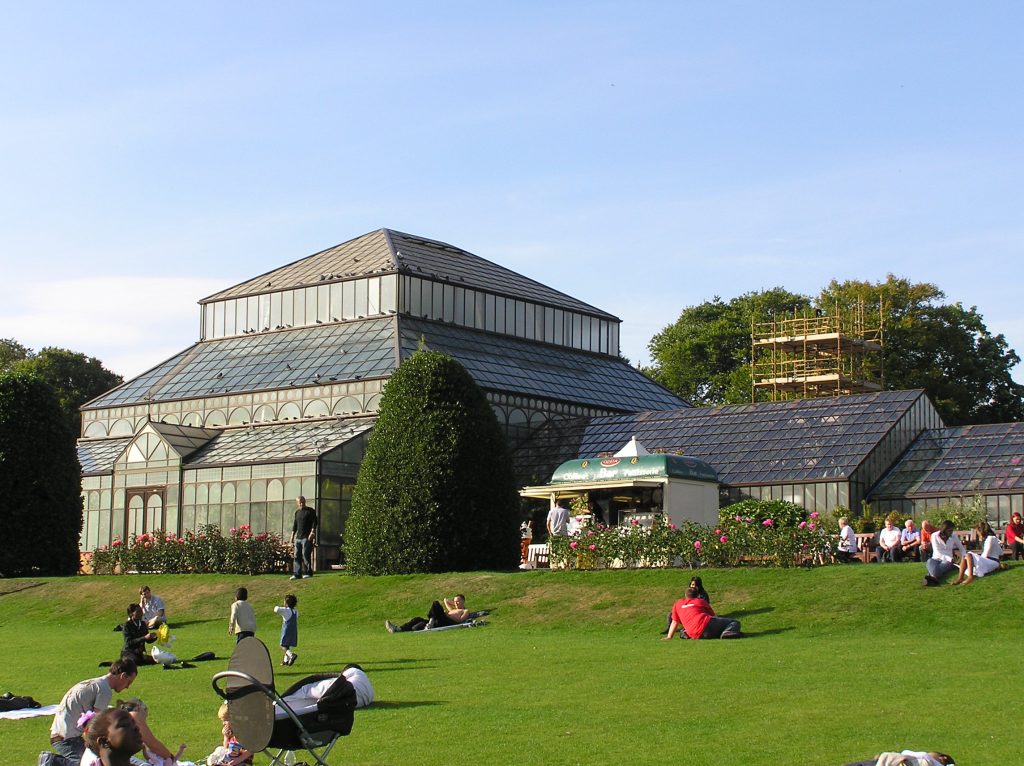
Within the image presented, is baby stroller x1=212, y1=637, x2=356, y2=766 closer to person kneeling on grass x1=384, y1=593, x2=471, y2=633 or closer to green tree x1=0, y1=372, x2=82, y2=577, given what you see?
person kneeling on grass x1=384, y1=593, x2=471, y2=633

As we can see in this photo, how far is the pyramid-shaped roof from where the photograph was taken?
5878 centimetres

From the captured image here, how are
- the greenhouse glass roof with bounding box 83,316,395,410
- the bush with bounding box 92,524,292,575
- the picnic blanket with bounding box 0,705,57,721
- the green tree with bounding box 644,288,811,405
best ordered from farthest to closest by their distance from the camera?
the green tree with bounding box 644,288,811,405
the greenhouse glass roof with bounding box 83,316,395,410
the bush with bounding box 92,524,292,575
the picnic blanket with bounding box 0,705,57,721

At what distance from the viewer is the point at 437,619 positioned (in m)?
27.0

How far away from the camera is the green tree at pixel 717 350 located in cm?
8200

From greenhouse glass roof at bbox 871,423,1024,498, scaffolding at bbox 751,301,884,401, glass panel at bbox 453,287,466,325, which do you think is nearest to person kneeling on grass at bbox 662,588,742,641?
greenhouse glass roof at bbox 871,423,1024,498

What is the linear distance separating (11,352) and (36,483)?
5127cm

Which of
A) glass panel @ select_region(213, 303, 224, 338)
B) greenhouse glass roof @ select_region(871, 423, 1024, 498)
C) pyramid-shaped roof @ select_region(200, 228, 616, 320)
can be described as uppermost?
pyramid-shaped roof @ select_region(200, 228, 616, 320)

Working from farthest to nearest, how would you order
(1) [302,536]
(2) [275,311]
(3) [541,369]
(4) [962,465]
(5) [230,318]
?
1. (5) [230,318]
2. (2) [275,311]
3. (3) [541,369]
4. (4) [962,465]
5. (1) [302,536]

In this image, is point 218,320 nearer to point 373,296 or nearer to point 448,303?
point 373,296

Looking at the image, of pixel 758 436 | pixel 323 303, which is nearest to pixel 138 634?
pixel 758 436

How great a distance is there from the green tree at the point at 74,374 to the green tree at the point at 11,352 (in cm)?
145

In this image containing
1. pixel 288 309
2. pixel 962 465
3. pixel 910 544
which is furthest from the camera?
pixel 288 309

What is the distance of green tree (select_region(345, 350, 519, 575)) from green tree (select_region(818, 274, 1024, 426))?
140 ft

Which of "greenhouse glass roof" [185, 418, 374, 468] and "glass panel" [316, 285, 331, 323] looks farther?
"glass panel" [316, 285, 331, 323]
